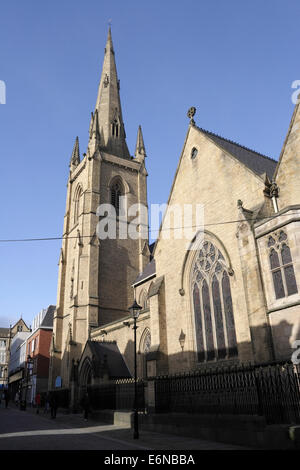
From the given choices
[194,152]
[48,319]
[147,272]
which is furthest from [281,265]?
[48,319]

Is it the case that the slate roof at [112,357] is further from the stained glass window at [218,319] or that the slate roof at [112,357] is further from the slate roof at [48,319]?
the slate roof at [48,319]

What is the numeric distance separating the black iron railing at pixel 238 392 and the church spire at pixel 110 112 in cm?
3319

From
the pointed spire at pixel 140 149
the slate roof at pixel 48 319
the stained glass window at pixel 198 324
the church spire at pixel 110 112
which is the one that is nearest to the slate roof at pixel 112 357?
the stained glass window at pixel 198 324

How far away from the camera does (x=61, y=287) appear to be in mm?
38375

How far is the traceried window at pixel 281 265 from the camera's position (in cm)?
1215

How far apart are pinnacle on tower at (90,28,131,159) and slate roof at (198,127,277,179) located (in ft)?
79.8

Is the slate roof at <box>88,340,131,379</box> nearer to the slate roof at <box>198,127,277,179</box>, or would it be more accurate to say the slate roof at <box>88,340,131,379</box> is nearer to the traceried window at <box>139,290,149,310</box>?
the traceried window at <box>139,290,149,310</box>

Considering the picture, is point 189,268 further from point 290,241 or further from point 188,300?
point 290,241

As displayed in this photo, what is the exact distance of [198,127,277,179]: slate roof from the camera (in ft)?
61.1

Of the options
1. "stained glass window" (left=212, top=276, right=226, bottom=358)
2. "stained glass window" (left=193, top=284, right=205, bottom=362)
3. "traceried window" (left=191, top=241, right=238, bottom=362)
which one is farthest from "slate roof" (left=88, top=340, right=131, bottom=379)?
"stained glass window" (left=212, top=276, right=226, bottom=358)

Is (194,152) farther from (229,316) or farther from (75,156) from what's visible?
(75,156)

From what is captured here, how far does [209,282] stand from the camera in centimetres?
1664

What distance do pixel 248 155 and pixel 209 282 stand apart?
7.93m
